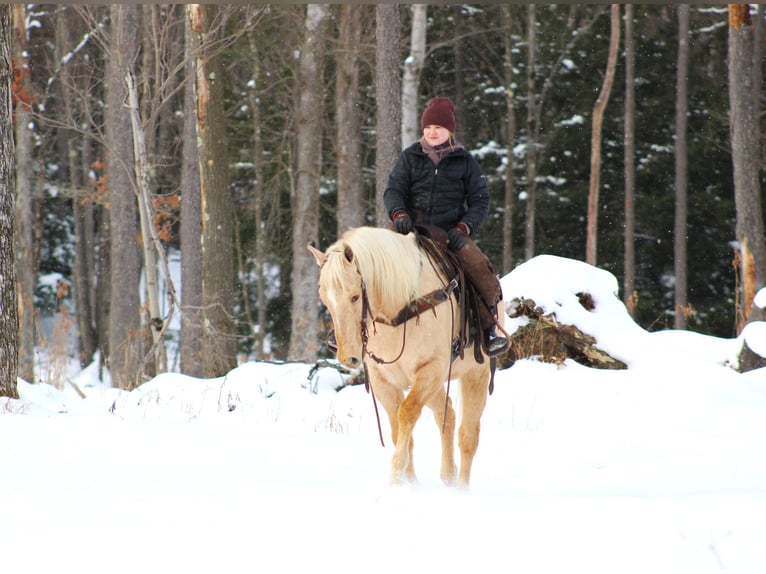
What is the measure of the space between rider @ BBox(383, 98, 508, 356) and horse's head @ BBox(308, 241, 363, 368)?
3.99ft

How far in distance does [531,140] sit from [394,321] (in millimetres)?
19919

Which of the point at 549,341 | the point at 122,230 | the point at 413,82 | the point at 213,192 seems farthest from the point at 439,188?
the point at 122,230

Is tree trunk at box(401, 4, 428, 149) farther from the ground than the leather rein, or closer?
farther from the ground

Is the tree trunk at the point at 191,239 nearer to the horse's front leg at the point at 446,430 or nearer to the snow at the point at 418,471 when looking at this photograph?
the snow at the point at 418,471

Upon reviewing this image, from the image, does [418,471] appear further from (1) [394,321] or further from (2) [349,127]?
(2) [349,127]

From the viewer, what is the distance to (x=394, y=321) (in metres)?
5.20

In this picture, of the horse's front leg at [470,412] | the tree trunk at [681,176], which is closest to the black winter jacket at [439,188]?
the horse's front leg at [470,412]

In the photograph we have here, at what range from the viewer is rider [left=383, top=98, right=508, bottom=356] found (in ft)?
19.5

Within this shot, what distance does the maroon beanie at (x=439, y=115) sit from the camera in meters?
5.92

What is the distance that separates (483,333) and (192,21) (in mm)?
8809

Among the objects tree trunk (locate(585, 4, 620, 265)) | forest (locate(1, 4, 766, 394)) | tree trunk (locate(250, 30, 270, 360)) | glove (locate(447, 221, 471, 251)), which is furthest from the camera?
tree trunk (locate(250, 30, 270, 360))

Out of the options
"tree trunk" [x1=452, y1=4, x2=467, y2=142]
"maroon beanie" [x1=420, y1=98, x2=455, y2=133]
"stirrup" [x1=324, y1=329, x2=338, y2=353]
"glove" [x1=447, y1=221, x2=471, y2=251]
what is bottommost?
"stirrup" [x1=324, y1=329, x2=338, y2=353]

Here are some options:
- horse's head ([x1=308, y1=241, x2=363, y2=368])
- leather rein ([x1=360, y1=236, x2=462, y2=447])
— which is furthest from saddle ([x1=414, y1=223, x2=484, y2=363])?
horse's head ([x1=308, y1=241, x2=363, y2=368])

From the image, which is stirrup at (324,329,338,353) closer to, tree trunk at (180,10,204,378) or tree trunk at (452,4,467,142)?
tree trunk at (180,10,204,378)
